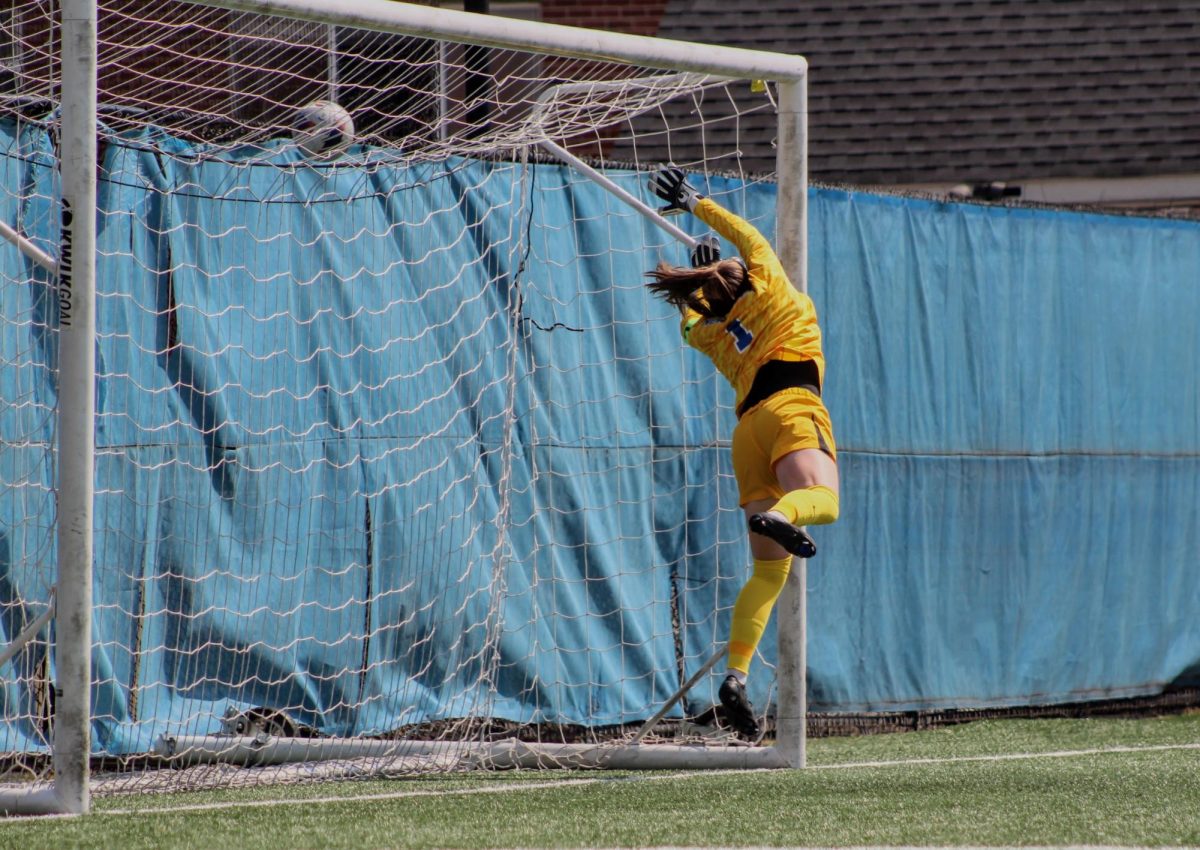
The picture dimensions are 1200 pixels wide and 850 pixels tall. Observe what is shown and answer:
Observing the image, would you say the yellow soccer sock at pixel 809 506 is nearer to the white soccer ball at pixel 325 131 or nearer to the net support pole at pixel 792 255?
the net support pole at pixel 792 255

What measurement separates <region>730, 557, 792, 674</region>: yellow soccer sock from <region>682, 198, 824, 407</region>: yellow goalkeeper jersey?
65 cm

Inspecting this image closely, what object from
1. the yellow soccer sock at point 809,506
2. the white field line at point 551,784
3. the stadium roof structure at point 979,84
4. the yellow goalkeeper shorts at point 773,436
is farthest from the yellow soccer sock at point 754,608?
the stadium roof structure at point 979,84

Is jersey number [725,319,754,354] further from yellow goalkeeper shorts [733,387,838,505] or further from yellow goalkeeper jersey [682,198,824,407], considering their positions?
yellow goalkeeper shorts [733,387,838,505]

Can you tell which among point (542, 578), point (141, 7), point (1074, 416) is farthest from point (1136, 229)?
point (141, 7)

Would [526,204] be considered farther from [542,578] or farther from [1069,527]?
[1069,527]

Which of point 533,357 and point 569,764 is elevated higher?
point 533,357

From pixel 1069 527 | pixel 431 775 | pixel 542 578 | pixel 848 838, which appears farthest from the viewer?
pixel 1069 527

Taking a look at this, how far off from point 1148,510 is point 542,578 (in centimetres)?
410

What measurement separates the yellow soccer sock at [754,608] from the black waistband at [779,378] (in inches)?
24.7

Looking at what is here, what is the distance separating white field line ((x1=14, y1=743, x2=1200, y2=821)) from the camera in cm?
532

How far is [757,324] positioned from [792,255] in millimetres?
641

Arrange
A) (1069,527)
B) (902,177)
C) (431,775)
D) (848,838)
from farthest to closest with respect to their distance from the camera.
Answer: (902,177) < (1069,527) < (431,775) < (848,838)

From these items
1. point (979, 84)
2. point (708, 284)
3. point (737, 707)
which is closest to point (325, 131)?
point (708, 284)

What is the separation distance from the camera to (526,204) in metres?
7.79
